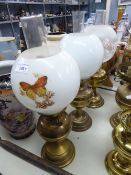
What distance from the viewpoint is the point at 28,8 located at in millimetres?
2740

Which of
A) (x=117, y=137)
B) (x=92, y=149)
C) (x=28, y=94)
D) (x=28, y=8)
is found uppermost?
(x=28, y=8)

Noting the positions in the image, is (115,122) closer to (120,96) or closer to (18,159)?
(120,96)

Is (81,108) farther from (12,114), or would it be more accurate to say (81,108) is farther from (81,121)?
(12,114)

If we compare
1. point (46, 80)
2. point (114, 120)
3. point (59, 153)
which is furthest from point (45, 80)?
point (114, 120)

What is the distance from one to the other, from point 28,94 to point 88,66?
17 centimetres

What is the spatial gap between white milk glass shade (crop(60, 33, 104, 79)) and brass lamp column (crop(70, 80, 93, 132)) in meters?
0.11

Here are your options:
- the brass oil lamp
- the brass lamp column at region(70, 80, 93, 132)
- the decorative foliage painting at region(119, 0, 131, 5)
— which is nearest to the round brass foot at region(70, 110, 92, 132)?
the brass lamp column at region(70, 80, 93, 132)

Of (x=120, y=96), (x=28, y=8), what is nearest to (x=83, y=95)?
(x=120, y=96)

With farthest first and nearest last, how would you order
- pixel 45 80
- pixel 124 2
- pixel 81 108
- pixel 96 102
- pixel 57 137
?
pixel 124 2, pixel 96 102, pixel 81 108, pixel 57 137, pixel 45 80

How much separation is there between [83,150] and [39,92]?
274 mm

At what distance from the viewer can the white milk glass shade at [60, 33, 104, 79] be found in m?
0.36

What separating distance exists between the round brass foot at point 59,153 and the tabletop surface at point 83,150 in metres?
0.01

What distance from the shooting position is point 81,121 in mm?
545

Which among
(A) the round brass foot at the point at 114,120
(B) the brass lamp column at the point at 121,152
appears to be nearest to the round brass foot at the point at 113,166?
(B) the brass lamp column at the point at 121,152
